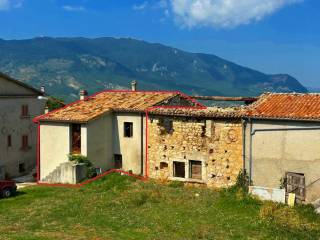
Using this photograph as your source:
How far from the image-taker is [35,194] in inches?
1164

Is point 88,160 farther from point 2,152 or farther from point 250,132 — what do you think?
point 250,132

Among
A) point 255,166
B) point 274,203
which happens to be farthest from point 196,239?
point 255,166

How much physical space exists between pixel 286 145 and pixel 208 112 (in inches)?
229

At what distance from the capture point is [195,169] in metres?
30.5

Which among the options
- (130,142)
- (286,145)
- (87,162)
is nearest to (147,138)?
(130,142)

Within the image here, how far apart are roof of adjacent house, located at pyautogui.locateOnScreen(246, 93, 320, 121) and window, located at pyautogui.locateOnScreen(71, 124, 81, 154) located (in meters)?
13.3

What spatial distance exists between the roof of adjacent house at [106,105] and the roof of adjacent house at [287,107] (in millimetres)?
8902

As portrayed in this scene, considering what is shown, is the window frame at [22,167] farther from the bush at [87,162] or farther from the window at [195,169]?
the window at [195,169]

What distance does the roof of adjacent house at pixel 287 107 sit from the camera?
25.3m

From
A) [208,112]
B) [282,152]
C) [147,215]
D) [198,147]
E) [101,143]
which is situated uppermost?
[208,112]

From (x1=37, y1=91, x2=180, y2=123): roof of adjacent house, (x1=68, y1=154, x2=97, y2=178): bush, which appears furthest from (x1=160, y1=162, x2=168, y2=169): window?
(x1=68, y1=154, x2=97, y2=178): bush

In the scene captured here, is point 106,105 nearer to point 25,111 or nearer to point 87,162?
point 87,162

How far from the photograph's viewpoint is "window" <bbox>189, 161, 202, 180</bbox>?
99.5 feet

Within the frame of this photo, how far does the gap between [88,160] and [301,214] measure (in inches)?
644
